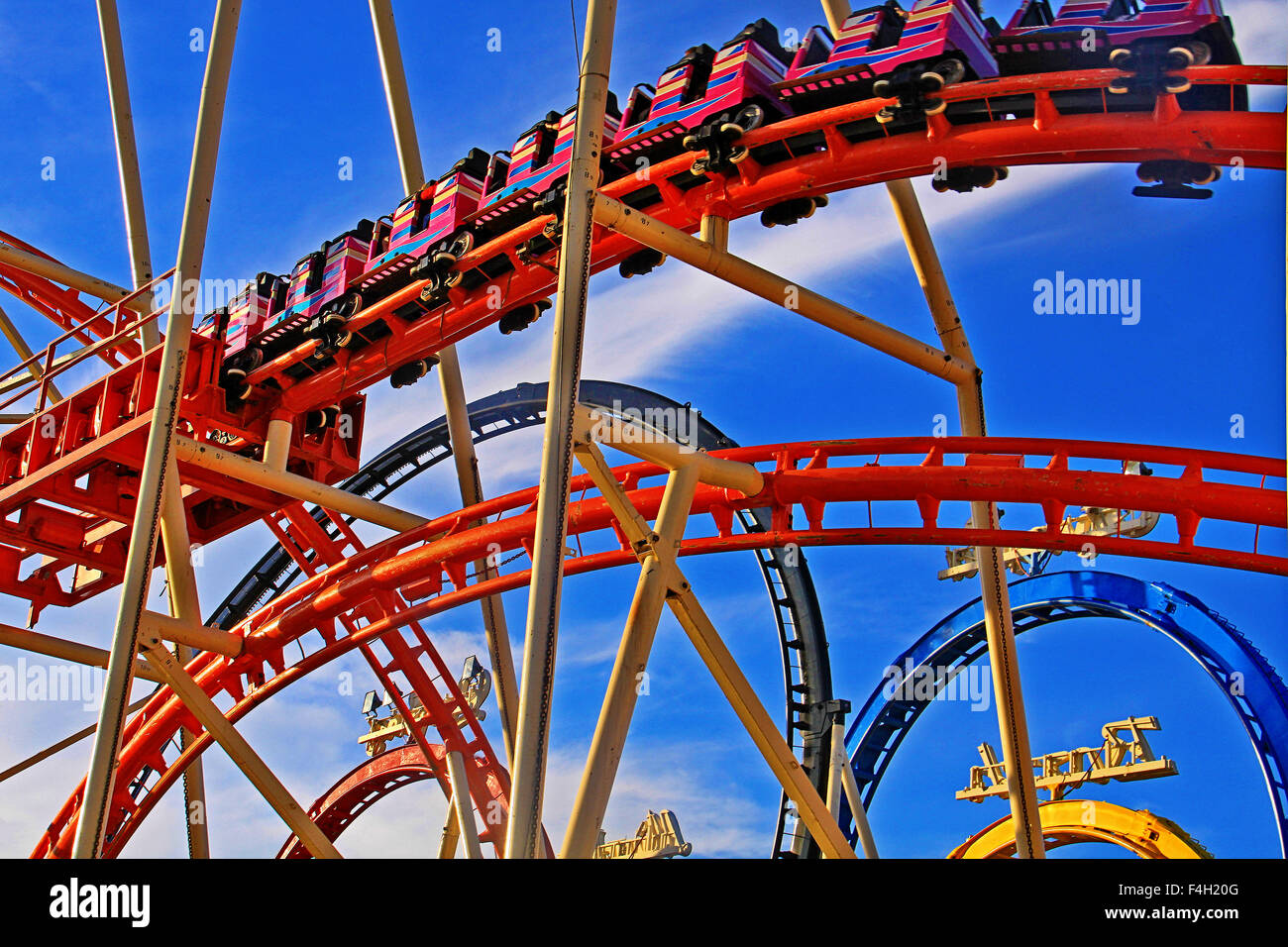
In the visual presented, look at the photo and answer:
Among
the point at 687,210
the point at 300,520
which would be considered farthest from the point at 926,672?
the point at 687,210

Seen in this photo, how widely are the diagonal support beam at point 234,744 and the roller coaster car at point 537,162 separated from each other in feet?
12.5

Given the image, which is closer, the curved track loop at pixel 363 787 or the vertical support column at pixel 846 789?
the vertical support column at pixel 846 789

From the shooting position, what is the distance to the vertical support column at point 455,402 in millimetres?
10523

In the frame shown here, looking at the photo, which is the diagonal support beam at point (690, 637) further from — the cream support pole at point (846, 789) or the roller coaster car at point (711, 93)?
the roller coaster car at point (711, 93)

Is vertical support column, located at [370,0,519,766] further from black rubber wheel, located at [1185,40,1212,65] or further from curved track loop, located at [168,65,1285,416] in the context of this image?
black rubber wheel, located at [1185,40,1212,65]

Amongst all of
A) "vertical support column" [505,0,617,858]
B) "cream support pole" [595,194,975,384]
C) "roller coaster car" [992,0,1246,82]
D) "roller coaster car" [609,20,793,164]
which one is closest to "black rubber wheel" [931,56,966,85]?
"roller coaster car" [992,0,1246,82]

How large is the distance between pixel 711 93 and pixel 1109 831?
30.4 ft

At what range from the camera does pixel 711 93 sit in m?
8.96

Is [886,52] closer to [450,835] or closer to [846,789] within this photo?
[846,789]

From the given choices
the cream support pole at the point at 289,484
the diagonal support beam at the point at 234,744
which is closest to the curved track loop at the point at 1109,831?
the cream support pole at the point at 289,484

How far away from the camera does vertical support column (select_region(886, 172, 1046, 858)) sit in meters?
8.71

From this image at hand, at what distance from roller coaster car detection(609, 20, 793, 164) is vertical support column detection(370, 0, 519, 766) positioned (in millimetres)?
2259

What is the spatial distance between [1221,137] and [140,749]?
10.8 m
